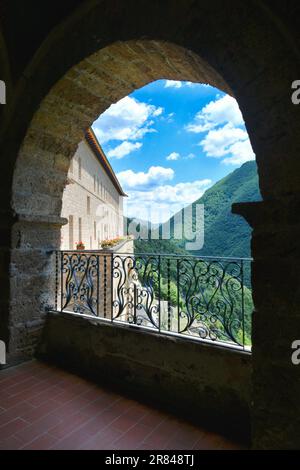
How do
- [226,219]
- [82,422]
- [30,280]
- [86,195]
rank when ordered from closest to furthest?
[82,422]
[30,280]
[226,219]
[86,195]

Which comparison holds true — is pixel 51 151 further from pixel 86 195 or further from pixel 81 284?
pixel 86 195

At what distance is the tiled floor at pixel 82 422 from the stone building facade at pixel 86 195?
7.83 metres

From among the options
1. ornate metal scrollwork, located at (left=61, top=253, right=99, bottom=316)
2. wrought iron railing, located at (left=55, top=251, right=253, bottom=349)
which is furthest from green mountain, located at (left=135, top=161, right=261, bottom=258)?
wrought iron railing, located at (left=55, top=251, right=253, bottom=349)

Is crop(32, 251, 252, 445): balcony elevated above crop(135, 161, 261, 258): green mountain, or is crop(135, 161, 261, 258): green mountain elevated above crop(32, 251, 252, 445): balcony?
crop(135, 161, 261, 258): green mountain

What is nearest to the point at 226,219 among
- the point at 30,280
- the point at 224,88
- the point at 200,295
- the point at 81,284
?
the point at 81,284

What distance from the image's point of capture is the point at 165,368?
258cm

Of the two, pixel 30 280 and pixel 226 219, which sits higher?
pixel 226 219

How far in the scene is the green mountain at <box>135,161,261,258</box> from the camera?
10.6 meters

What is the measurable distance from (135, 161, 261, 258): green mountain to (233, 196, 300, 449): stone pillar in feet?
21.7

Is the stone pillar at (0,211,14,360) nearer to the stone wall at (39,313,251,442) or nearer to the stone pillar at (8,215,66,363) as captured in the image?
the stone pillar at (8,215,66,363)

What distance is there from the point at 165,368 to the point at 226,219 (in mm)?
10122

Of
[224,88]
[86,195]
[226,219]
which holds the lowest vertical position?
[226,219]

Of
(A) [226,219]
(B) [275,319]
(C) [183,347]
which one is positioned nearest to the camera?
(B) [275,319]

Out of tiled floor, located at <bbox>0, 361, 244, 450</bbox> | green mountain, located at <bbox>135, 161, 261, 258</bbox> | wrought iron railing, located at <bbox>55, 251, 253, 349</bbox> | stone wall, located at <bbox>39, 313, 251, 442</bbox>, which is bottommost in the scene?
tiled floor, located at <bbox>0, 361, 244, 450</bbox>
